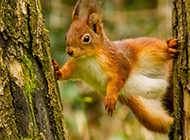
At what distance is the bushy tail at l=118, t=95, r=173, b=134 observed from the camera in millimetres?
2744

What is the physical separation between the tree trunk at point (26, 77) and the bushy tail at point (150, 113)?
1.18m

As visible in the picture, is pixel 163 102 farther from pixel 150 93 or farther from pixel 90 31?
pixel 90 31

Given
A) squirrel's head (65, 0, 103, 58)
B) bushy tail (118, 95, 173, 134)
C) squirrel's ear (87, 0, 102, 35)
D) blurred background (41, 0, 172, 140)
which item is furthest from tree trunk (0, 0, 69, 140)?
blurred background (41, 0, 172, 140)

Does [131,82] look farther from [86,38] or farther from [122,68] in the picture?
[86,38]

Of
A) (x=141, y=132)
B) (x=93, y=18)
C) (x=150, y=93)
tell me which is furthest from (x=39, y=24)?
(x=141, y=132)

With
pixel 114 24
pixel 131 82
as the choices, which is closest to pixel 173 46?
pixel 131 82

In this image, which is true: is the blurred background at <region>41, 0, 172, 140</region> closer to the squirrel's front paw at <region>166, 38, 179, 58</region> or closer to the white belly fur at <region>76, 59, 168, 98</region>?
the white belly fur at <region>76, 59, 168, 98</region>

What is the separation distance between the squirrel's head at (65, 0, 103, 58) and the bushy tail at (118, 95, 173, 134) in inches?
24.3

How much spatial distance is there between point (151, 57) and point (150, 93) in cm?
36

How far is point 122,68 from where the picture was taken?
2789mm

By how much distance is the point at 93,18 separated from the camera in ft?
Answer: 8.95

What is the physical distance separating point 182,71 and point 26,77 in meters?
0.95

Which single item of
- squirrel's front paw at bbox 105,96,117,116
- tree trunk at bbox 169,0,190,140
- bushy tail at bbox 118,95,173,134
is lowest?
bushy tail at bbox 118,95,173,134

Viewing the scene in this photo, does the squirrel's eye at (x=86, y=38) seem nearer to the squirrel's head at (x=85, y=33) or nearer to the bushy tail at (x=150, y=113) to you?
the squirrel's head at (x=85, y=33)
